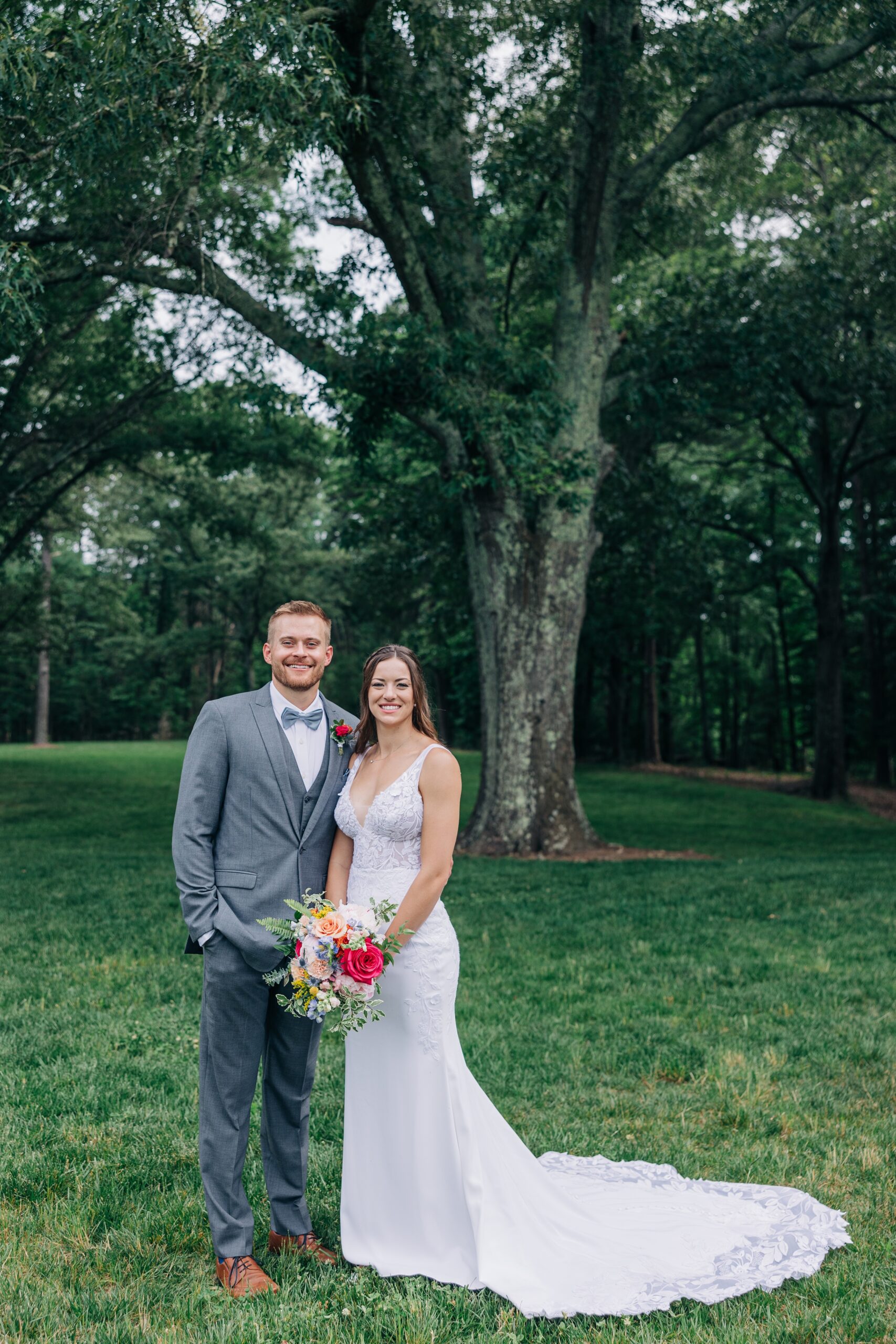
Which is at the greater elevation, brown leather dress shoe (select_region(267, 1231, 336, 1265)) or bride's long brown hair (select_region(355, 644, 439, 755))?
bride's long brown hair (select_region(355, 644, 439, 755))

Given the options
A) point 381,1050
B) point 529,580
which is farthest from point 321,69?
point 381,1050

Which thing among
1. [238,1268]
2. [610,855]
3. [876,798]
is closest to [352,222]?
[610,855]

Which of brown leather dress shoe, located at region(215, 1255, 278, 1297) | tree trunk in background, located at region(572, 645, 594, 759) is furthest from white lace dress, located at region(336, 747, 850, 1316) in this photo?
tree trunk in background, located at region(572, 645, 594, 759)

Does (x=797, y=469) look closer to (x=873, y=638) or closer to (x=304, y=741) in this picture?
(x=873, y=638)

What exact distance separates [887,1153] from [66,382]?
18437 millimetres

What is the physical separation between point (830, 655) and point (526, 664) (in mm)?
13162

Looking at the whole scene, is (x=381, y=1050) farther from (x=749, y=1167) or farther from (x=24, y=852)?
(x=24, y=852)

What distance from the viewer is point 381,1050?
13.0ft

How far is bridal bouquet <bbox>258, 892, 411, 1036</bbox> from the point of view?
3.51 meters

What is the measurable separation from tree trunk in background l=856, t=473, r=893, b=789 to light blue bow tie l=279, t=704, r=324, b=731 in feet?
94.0

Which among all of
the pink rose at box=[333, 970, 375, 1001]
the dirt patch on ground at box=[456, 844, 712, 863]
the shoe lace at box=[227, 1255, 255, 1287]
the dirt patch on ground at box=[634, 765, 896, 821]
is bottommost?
the shoe lace at box=[227, 1255, 255, 1287]

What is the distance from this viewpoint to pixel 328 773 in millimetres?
4004

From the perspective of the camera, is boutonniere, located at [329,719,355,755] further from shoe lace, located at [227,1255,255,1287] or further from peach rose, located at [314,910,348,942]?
shoe lace, located at [227,1255,255,1287]

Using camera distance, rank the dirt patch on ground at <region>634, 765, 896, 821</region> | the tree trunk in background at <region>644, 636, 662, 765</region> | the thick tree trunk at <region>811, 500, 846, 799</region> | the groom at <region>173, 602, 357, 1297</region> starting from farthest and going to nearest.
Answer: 1. the tree trunk in background at <region>644, 636, 662, 765</region>
2. the dirt patch on ground at <region>634, 765, 896, 821</region>
3. the thick tree trunk at <region>811, 500, 846, 799</region>
4. the groom at <region>173, 602, 357, 1297</region>
